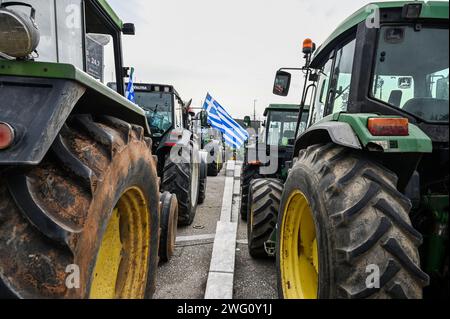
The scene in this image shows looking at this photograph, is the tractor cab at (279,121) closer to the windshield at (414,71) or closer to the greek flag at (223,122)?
the windshield at (414,71)

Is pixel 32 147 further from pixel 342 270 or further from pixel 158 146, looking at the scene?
pixel 158 146

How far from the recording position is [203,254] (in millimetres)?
3734

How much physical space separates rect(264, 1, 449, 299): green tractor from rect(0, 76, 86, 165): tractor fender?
1.29 m

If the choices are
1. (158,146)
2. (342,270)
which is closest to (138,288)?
(342,270)

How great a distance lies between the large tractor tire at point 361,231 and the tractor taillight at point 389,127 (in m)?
0.16

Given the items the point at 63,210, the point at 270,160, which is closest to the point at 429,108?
the point at 63,210

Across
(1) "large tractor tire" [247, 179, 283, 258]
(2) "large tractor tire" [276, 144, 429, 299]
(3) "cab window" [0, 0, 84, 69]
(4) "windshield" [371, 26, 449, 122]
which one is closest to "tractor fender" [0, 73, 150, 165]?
(3) "cab window" [0, 0, 84, 69]

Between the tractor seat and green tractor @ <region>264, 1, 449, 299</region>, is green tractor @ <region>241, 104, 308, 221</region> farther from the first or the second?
the tractor seat

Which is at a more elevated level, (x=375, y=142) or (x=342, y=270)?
(x=375, y=142)

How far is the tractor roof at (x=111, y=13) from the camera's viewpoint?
2.54m

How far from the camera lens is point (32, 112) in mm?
1188

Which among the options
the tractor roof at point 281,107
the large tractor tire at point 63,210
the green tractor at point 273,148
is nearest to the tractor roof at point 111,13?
the large tractor tire at point 63,210

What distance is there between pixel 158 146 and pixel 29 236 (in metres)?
4.21

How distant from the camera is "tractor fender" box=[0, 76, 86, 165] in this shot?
3.65 ft
